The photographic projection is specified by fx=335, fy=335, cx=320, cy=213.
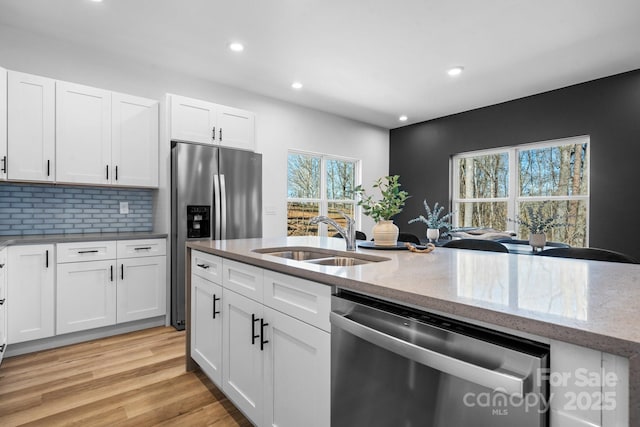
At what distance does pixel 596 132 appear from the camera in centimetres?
382

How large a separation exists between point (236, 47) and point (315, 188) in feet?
8.11

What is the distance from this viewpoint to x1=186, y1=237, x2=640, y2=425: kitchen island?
0.60 m

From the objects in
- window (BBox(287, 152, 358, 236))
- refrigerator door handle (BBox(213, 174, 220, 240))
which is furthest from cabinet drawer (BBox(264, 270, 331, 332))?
window (BBox(287, 152, 358, 236))

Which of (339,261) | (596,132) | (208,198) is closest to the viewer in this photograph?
(339,261)

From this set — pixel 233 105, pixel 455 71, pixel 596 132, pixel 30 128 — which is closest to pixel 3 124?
pixel 30 128

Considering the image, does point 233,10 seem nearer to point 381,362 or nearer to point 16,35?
point 16,35

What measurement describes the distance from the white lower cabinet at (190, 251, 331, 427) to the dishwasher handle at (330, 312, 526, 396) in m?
0.18

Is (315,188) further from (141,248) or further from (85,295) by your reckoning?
(85,295)

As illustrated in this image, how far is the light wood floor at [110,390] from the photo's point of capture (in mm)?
1783

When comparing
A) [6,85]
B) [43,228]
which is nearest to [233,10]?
[6,85]

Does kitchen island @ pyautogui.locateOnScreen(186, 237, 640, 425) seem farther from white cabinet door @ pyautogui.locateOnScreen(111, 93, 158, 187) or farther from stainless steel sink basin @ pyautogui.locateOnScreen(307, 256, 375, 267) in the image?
white cabinet door @ pyautogui.locateOnScreen(111, 93, 158, 187)

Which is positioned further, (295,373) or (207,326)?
(207,326)

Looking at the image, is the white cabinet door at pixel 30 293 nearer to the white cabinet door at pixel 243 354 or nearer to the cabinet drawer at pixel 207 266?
the cabinet drawer at pixel 207 266

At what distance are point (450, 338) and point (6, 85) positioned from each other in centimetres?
351
